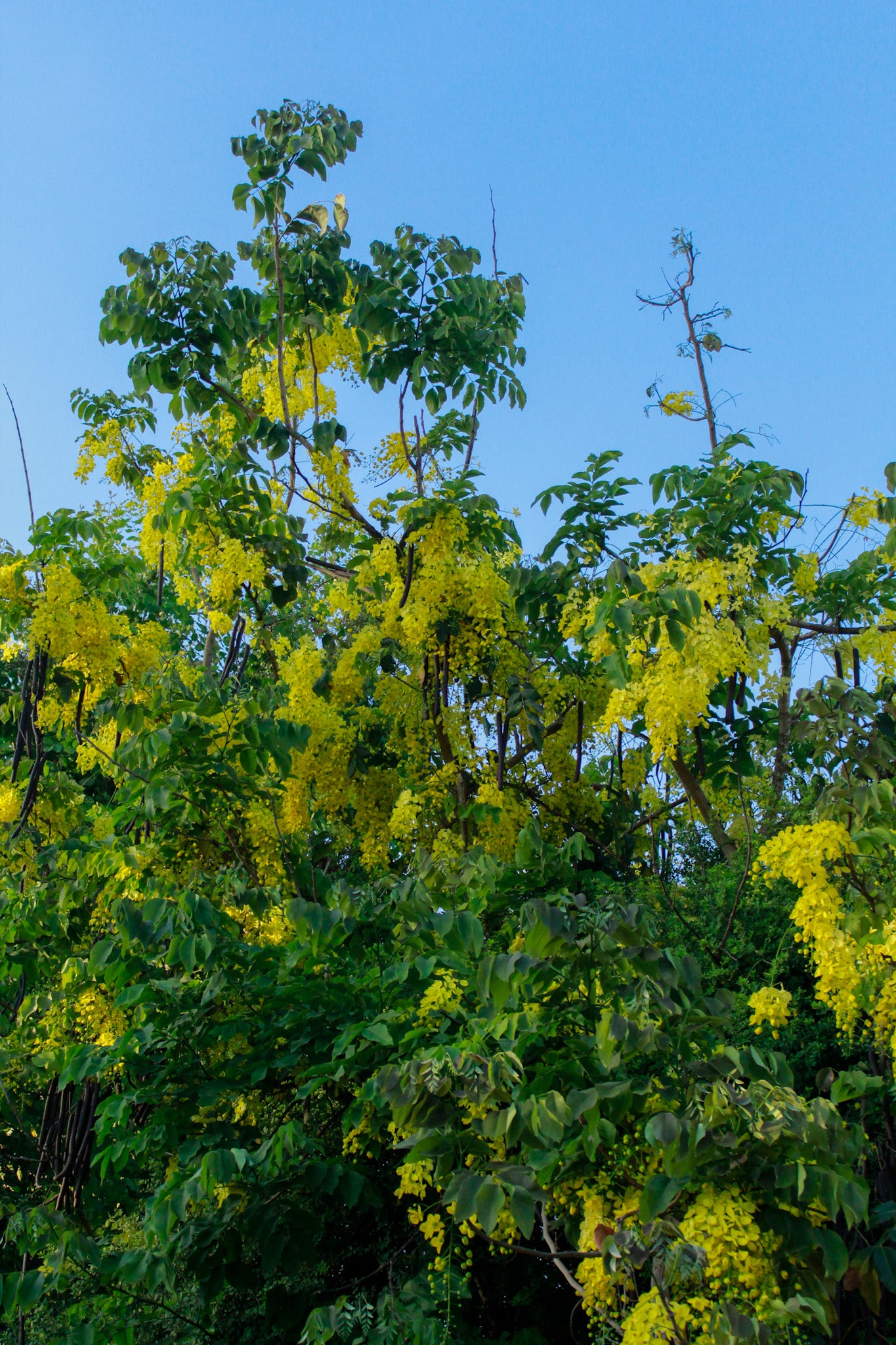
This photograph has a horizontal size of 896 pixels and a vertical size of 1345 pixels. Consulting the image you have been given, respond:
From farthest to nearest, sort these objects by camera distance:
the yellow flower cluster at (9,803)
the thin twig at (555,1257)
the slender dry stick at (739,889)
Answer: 1. the yellow flower cluster at (9,803)
2. the slender dry stick at (739,889)
3. the thin twig at (555,1257)

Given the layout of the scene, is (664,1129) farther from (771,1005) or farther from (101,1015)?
(101,1015)

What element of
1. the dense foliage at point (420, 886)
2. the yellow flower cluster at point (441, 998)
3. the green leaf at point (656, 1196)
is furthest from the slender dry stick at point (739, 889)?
the green leaf at point (656, 1196)

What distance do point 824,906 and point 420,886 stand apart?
108 cm

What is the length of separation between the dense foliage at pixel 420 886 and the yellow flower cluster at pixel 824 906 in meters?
0.01

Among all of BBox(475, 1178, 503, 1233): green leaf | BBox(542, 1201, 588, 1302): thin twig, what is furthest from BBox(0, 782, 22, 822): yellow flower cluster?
BBox(475, 1178, 503, 1233): green leaf

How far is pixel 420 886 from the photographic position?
2861 millimetres

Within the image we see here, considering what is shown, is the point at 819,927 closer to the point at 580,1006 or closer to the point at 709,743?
the point at 580,1006

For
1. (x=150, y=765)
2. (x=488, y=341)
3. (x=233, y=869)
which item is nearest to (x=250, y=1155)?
(x=233, y=869)

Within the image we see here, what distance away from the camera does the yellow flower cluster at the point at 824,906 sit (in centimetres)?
274

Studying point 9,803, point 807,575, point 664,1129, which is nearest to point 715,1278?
point 664,1129

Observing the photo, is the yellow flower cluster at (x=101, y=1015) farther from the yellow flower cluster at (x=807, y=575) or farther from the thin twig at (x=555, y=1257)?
the yellow flower cluster at (x=807, y=575)

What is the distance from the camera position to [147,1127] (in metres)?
2.96

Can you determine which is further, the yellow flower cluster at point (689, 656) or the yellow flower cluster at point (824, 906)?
the yellow flower cluster at point (689, 656)

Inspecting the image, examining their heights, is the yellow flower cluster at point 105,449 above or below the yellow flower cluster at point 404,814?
above
